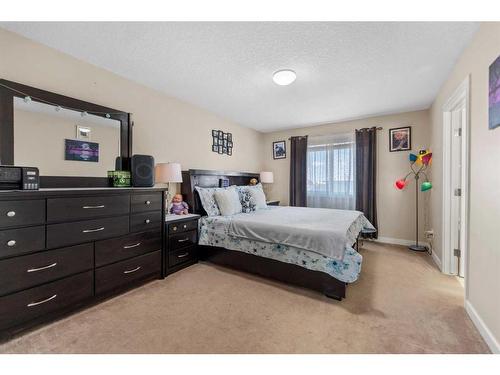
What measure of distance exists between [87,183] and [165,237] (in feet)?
3.22

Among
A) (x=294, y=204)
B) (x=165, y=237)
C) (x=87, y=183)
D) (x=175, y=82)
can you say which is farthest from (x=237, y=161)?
(x=87, y=183)

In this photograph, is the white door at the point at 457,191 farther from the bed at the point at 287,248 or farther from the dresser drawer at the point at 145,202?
the dresser drawer at the point at 145,202

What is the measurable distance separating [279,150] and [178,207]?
2976 millimetres

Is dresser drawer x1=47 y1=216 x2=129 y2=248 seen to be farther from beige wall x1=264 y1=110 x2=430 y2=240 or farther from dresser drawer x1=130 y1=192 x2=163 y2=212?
beige wall x1=264 y1=110 x2=430 y2=240

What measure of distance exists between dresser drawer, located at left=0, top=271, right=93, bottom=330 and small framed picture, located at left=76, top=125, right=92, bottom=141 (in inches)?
53.7

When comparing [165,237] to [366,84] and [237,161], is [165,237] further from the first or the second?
[366,84]

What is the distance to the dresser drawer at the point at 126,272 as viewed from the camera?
1945 millimetres

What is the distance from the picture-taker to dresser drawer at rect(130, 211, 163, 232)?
221cm

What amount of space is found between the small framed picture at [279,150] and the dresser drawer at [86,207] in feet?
12.1

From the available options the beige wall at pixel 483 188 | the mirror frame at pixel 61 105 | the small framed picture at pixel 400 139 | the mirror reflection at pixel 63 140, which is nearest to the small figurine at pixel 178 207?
the mirror frame at pixel 61 105

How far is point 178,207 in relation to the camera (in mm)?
3020

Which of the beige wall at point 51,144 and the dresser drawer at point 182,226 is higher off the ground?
the beige wall at point 51,144

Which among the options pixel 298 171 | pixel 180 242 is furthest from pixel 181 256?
pixel 298 171
